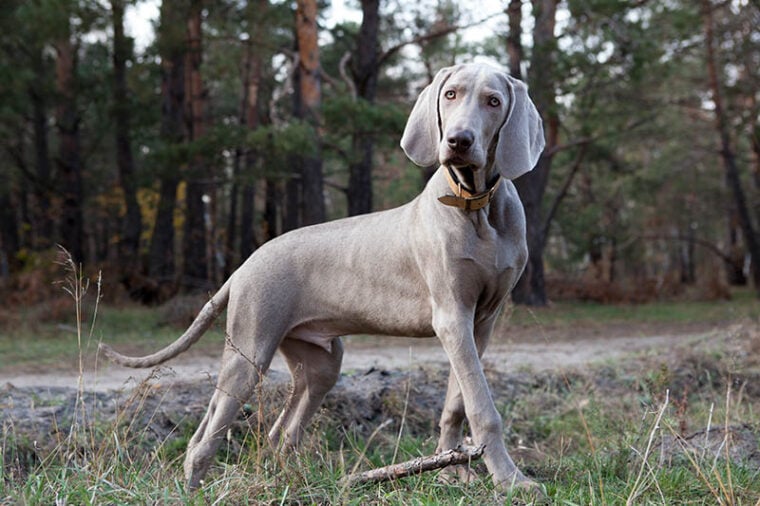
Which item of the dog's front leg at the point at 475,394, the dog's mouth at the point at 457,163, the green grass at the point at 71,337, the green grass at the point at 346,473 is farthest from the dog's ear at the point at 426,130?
the green grass at the point at 71,337

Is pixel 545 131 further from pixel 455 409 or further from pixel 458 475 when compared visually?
pixel 458 475

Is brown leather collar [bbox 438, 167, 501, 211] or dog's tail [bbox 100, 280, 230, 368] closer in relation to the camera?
brown leather collar [bbox 438, 167, 501, 211]

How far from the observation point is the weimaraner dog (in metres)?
3.44

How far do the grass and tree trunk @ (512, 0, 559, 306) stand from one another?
680cm

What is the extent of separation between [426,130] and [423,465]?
4.71ft

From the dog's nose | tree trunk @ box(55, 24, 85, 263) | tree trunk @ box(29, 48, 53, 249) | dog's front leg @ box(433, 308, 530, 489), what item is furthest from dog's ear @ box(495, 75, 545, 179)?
tree trunk @ box(55, 24, 85, 263)

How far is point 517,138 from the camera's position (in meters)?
3.46

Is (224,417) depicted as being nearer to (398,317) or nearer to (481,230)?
(398,317)

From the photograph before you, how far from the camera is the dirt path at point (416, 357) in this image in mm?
7379

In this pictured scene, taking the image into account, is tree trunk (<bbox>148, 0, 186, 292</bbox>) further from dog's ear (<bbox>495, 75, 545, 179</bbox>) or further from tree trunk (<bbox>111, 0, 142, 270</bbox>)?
dog's ear (<bbox>495, 75, 545, 179</bbox>)

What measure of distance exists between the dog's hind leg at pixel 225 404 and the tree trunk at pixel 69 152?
1611 cm

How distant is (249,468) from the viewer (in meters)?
3.89

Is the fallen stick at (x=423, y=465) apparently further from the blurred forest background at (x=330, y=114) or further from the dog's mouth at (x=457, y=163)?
the blurred forest background at (x=330, y=114)

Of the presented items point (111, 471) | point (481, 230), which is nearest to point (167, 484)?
point (111, 471)
